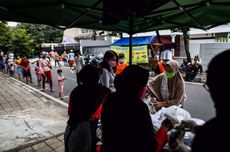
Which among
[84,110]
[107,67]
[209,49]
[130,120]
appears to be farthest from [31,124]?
[209,49]

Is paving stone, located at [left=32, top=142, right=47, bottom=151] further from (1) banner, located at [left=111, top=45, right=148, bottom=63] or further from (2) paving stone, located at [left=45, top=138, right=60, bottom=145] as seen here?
(1) banner, located at [left=111, top=45, right=148, bottom=63]

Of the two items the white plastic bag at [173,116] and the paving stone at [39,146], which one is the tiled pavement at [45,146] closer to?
the paving stone at [39,146]

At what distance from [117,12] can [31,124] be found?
4.29 m

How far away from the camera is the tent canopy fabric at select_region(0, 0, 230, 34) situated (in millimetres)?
2621

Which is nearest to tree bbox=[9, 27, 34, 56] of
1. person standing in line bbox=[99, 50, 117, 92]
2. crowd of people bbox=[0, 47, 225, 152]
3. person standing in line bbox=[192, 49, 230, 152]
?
person standing in line bbox=[99, 50, 117, 92]

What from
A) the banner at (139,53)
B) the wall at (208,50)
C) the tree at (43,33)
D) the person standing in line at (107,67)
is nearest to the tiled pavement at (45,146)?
the person standing in line at (107,67)

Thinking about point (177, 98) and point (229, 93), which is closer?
point (229, 93)

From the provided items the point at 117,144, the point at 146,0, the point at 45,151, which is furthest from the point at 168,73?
the point at 45,151

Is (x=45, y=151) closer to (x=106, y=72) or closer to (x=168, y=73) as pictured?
(x=106, y=72)

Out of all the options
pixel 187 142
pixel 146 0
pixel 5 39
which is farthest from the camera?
pixel 5 39

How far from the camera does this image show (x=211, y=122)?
1.17 m

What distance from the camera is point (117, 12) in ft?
8.52

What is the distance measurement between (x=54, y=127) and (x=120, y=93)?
Answer: 13.5 ft

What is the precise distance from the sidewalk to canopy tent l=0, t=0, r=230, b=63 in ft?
7.82
